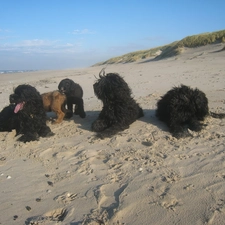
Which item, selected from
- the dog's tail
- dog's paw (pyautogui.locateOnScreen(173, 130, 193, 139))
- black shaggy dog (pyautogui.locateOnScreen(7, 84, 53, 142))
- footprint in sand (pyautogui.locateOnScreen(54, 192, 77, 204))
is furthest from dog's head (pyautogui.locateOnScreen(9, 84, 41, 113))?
the dog's tail

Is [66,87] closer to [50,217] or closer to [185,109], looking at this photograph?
[185,109]

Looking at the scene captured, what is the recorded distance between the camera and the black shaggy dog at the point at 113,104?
5457mm

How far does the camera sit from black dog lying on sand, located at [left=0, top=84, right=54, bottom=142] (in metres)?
5.41

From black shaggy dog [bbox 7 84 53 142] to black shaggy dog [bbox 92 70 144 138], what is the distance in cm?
116

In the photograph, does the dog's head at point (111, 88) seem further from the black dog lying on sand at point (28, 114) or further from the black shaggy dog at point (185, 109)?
the black dog lying on sand at point (28, 114)

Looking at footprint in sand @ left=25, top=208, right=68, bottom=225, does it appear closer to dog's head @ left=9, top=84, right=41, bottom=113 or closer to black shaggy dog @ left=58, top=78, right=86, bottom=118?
dog's head @ left=9, top=84, right=41, bottom=113

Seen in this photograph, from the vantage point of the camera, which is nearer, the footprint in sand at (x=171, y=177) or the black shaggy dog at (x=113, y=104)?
the footprint in sand at (x=171, y=177)

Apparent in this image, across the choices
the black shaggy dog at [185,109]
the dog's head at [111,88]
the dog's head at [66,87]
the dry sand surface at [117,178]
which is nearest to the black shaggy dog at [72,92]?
the dog's head at [66,87]

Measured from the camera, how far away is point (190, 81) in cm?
1064

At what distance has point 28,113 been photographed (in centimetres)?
552

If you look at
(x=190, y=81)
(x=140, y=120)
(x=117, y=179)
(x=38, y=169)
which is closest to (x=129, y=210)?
(x=117, y=179)

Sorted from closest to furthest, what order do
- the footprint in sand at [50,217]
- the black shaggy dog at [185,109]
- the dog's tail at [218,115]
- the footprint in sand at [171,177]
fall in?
the footprint in sand at [50,217]
the footprint in sand at [171,177]
the black shaggy dog at [185,109]
the dog's tail at [218,115]

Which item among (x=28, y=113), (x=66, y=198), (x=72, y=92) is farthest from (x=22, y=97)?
(x=66, y=198)

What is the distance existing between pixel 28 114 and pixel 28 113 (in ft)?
0.07
